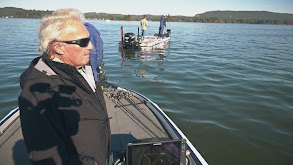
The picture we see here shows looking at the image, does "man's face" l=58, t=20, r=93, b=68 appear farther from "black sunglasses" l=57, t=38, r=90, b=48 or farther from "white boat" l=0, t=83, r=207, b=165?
"white boat" l=0, t=83, r=207, b=165

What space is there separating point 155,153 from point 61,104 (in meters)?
Answer: 1.37

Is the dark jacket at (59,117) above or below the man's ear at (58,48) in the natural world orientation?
below

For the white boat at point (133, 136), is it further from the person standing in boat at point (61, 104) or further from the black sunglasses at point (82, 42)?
the black sunglasses at point (82, 42)

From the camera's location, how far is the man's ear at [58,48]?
4.69ft

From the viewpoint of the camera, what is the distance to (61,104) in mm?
1242

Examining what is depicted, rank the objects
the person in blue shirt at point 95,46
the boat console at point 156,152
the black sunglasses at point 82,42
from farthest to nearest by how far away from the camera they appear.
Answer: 1. the person in blue shirt at point 95,46
2. the boat console at point 156,152
3. the black sunglasses at point 82,42

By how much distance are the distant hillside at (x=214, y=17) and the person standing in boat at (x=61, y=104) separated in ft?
346

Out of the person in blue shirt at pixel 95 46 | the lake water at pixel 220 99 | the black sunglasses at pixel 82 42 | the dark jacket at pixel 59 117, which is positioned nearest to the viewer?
the dark jacket at pixel 59 117

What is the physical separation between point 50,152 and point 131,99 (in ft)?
11.9

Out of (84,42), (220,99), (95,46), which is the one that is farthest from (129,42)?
(84,42)

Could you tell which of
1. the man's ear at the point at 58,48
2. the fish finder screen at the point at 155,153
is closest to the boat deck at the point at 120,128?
the fish finder screen at the point at 155,153

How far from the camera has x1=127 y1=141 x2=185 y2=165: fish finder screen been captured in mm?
2105

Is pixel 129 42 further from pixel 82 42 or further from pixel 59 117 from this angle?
pixel 59 117

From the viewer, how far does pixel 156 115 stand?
408cm
